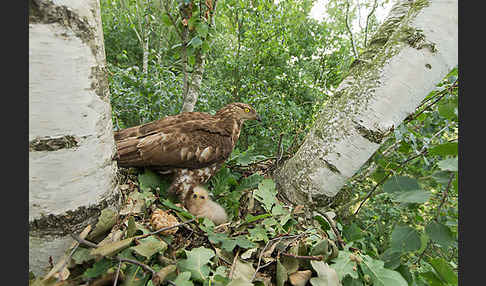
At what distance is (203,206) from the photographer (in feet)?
5.25

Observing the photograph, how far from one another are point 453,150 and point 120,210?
1.26 m

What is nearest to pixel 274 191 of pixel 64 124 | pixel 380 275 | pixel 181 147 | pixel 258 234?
pixel 258 234

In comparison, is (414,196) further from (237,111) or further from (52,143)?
(237,111)

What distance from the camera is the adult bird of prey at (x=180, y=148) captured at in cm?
156

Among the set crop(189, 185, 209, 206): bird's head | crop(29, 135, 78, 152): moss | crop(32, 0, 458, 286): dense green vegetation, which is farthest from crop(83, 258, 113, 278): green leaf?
crop(189, 185, 209, 206): bird's head

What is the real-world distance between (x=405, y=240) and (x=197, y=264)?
78 cm

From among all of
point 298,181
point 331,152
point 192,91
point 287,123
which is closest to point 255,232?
point 298,181

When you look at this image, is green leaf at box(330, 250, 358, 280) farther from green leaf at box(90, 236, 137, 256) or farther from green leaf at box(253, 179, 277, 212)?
green leaf at box(90, 236, 137, 256)

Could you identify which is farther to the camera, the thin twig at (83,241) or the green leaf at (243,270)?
the green leaf at (243,270)

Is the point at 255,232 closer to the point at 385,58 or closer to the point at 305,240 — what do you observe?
the point at 305,240

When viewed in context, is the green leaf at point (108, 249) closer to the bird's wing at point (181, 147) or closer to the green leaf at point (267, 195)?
the green leaf at point (267, 195)

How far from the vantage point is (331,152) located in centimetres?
117

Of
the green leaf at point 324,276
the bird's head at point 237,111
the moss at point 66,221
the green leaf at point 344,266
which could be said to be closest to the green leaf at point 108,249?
the moss at point 66,221

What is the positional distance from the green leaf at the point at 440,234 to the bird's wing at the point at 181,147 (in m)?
1.32
